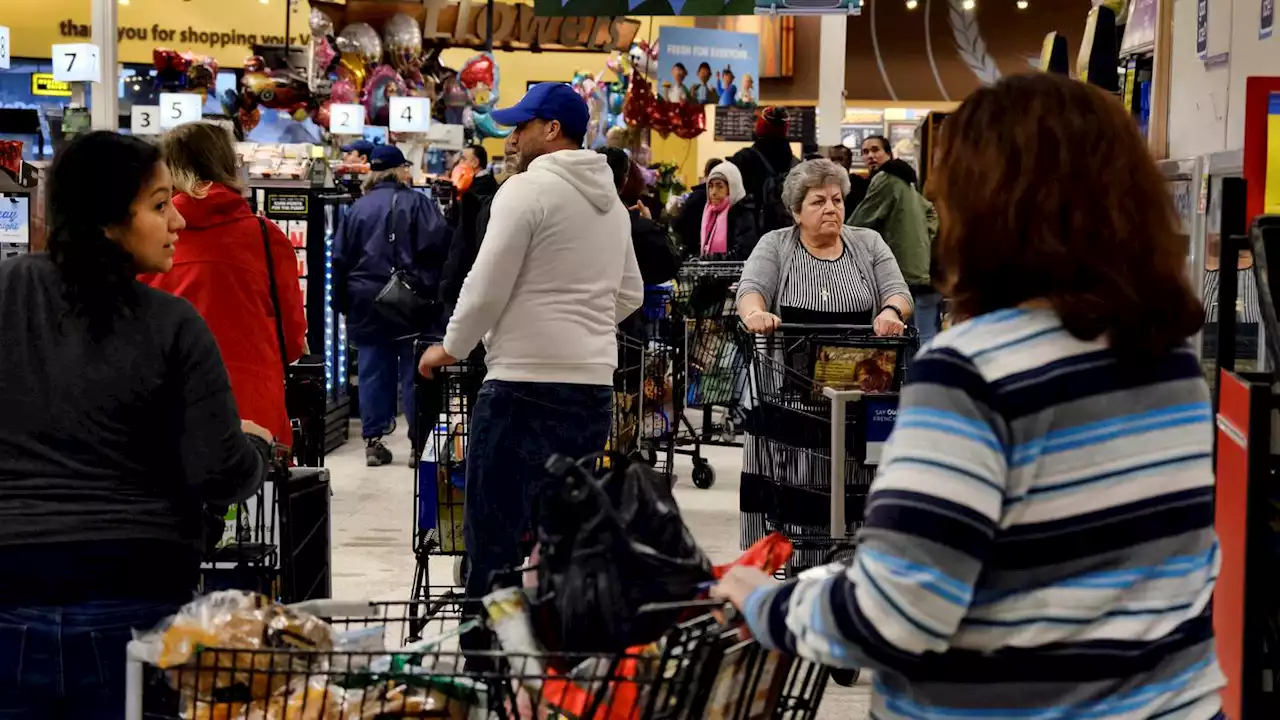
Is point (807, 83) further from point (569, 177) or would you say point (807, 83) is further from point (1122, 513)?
point (1122, 513)

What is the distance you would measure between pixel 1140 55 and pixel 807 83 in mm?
18019

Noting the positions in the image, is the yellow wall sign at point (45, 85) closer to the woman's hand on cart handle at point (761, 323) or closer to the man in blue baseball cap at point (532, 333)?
the woman's hand on cart handle at point (761, 323)

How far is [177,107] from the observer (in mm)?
19672

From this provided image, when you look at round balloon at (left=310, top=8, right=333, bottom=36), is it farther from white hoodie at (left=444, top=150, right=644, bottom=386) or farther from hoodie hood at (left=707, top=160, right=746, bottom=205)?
white hoodie at (left=444, top=150, right=644, bottom=386)

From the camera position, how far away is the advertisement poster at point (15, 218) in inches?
300

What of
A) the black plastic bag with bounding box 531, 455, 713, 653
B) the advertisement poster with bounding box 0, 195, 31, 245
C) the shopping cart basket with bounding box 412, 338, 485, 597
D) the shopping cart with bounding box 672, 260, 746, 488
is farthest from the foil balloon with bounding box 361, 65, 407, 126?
the black plastic bag with bounding box 531, 455, 713, 653

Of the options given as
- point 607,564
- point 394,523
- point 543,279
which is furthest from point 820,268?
point 607,564

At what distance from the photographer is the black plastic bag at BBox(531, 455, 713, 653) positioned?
78.2 inches

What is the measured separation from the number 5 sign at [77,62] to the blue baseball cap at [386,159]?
348 inches

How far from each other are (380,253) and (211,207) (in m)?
4.88

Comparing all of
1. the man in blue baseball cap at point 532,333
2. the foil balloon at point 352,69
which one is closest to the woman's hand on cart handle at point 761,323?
the man in blue baseball cap at point 532,333

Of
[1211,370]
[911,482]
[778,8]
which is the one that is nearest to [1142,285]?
[911,482]

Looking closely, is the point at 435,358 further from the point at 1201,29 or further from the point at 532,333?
the point at 1201,29

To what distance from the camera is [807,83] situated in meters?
Result: 23.5
